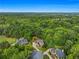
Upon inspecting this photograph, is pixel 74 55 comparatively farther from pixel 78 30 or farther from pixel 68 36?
pixel 78 30

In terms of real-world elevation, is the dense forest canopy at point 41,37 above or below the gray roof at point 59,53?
above

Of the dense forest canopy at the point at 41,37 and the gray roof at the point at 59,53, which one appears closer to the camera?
the dense forest canopy at the point at 41,37

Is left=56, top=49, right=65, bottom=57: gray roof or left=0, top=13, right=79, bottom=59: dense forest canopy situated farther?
left=56, top=49, right=65, bottom=57: gray roof

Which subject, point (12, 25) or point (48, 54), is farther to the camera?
point (12, 25)

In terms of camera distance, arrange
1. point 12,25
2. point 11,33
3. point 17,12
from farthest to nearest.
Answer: point 17,12
point 12,25
point 11,33

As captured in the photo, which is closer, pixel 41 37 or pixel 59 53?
pixel 59 53

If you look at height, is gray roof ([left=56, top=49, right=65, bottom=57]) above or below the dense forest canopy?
below

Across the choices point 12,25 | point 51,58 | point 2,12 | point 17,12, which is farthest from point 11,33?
point 17,12

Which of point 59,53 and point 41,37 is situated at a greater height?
point 59,53

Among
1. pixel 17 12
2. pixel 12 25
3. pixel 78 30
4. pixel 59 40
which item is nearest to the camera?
pixel 59 40
